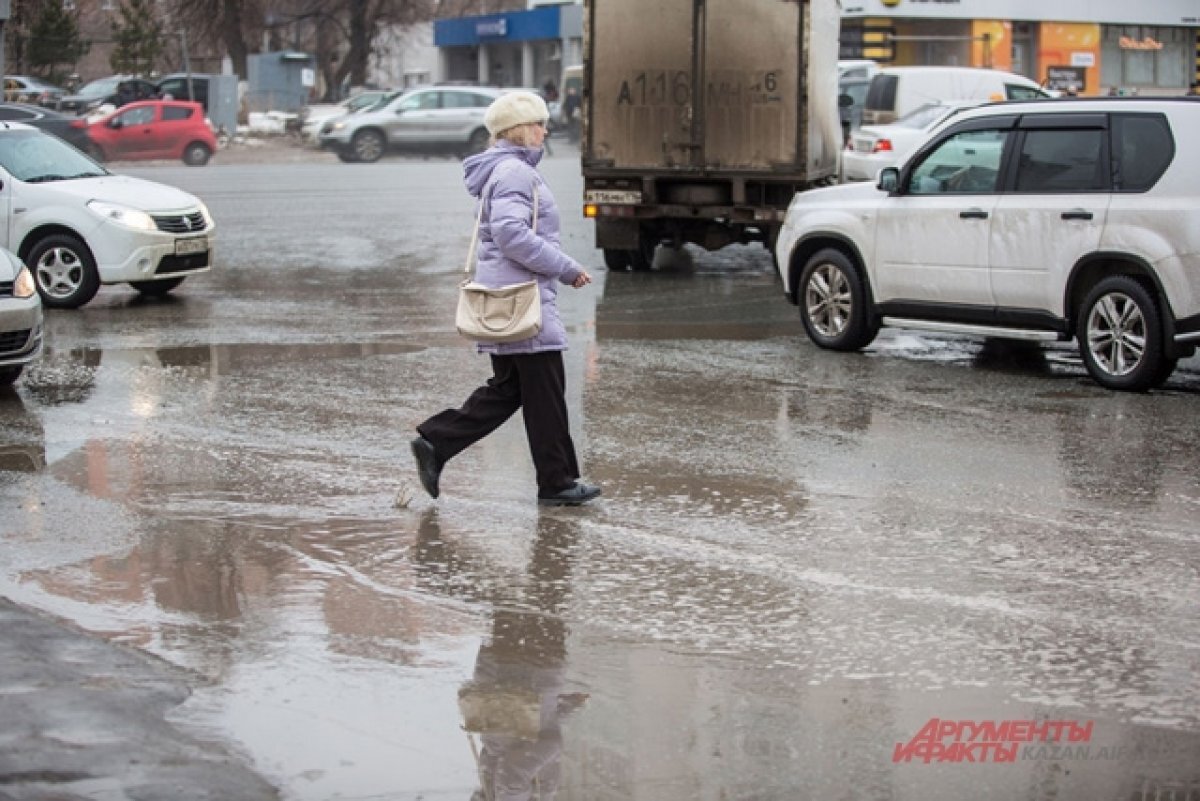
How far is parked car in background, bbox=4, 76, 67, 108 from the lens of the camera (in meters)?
51.7

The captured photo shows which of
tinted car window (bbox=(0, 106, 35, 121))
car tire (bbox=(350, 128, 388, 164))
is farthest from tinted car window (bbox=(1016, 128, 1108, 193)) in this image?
car tire (bbox=(350, 128, 388, 164))

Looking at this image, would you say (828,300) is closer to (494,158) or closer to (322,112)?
(494,158)

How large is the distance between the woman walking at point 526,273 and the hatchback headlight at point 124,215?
8471mm

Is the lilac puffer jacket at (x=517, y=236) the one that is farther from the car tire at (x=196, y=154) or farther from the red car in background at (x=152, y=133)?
the car tire at (x=196, y=154)

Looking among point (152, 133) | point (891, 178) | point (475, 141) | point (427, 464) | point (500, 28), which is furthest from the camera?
point (500, 28)

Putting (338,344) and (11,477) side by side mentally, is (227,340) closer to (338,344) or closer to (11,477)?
(338,344)

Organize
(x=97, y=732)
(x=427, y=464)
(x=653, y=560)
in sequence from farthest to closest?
(x=427, y=464) < (x=653, y=560) < (x=97, y=732)

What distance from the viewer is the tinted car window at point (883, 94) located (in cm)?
3027

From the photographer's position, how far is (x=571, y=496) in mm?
8062

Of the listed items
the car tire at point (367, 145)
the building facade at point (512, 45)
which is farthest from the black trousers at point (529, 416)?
the building facade at point (512, 45)

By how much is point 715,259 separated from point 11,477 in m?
13.1

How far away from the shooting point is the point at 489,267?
7.90m

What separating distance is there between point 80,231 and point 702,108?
5938 millimetres

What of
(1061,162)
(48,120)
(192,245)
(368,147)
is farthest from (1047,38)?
(1061,162)
